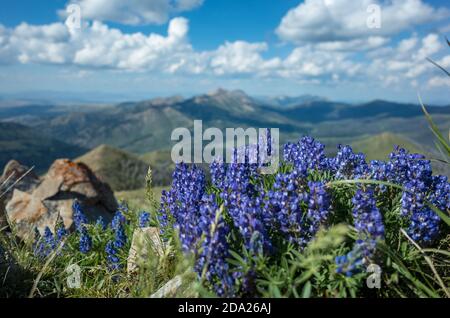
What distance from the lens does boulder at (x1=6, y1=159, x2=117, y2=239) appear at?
15191 mm

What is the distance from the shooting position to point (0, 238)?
718cm

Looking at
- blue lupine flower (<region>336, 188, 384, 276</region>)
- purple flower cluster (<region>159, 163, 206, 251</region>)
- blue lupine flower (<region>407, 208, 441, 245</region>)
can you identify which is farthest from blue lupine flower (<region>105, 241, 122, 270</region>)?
blue lupine flower (<region>407, 208, 441, 245</region>)

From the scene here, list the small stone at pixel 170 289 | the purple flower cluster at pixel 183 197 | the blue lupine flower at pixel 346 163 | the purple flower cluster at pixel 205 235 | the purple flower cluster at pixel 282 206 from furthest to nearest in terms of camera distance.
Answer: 1. the blue lupine flower at pixel 346 163
2. the purple flower cluster at pixel 183 197
3. the small stone at pixel 170 289
4. the purple flower cluster at pixel 282 206
5. the purple flower cluster at pixel 205 235

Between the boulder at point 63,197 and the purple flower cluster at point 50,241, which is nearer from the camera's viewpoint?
the purple flower cluster at point 50,241

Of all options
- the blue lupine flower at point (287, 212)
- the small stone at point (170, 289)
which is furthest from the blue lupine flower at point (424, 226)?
the small stone at point (170, 289)

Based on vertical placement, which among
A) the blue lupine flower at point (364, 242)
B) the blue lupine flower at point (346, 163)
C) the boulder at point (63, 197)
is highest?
the blue lupine flower at point (346, 163)

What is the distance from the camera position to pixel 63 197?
56.9ft

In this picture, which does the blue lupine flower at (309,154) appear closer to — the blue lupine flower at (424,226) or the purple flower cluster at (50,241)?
the blue lupine flower at (424,226)

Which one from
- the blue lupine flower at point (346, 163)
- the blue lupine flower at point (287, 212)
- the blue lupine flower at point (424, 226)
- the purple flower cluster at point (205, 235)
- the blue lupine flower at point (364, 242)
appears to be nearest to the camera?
the blue lupine flower at point (364, 242)

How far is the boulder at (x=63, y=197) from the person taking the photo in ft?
49.8

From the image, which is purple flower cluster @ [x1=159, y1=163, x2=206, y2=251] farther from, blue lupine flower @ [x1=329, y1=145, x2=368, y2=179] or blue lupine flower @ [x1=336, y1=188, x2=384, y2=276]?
blue lupine flower @ [x1=329, y1=145, x2=368, y2=179]

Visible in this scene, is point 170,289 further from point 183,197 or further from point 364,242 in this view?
point 364,242
